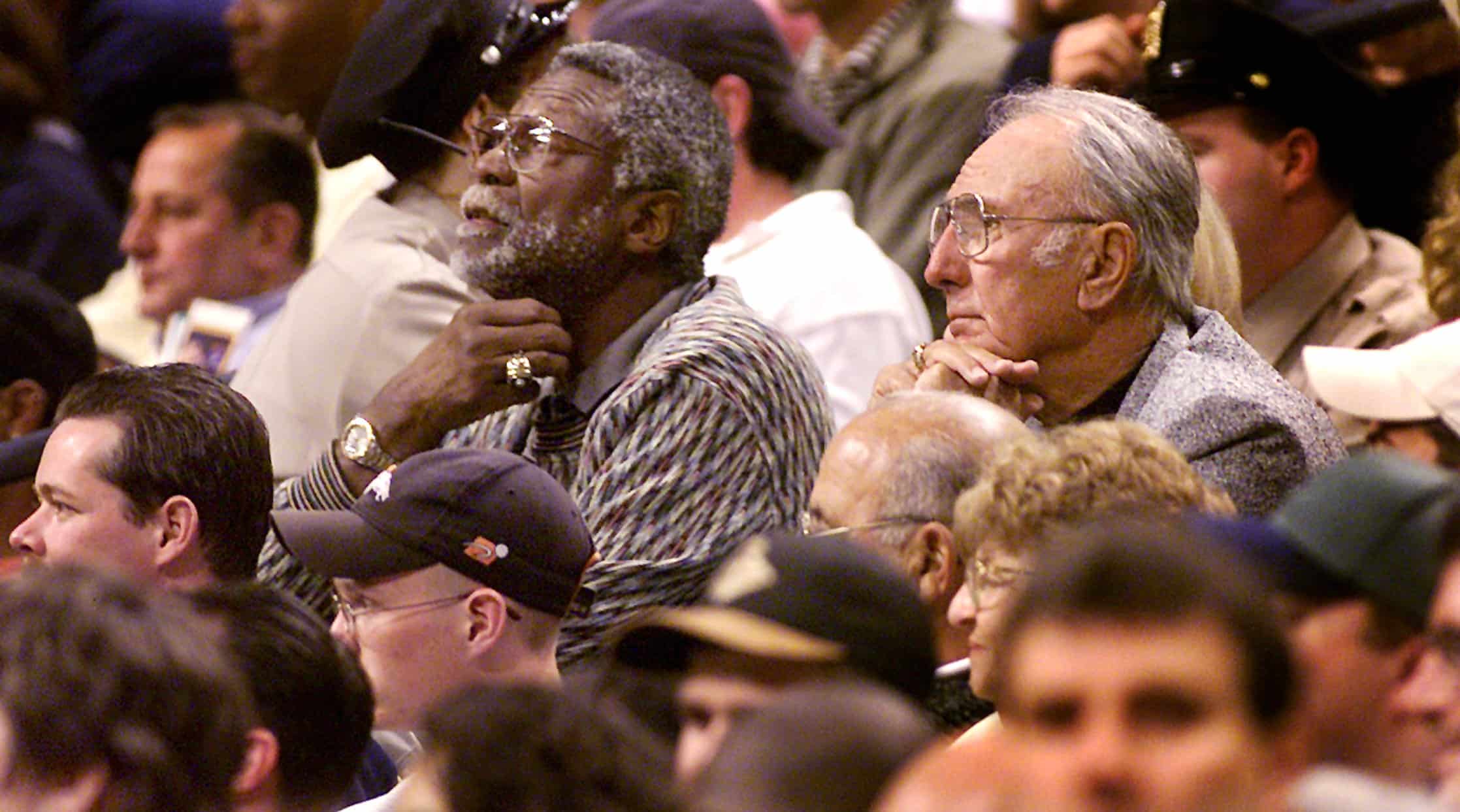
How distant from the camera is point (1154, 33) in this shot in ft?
16.8

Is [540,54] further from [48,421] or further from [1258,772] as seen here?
[1258,772]

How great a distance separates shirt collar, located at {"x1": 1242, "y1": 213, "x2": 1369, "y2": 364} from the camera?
504 cm

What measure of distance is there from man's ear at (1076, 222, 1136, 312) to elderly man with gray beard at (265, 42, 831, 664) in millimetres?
569

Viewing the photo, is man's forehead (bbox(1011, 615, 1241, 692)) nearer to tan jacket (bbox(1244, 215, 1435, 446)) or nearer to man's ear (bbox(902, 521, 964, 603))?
man's ear (bbox(902, 521, 964, 603))

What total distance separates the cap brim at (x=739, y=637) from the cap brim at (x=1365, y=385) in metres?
1.59

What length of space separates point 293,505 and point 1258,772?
2894 mm

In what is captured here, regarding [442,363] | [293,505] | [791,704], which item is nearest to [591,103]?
Answer: [442,363]

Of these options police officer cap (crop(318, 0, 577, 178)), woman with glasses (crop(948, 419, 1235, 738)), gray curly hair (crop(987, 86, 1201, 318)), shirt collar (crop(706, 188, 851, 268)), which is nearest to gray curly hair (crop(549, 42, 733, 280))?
police officer cap (crop(318, 0, 577, 178))

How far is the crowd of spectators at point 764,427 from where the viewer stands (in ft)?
7.66

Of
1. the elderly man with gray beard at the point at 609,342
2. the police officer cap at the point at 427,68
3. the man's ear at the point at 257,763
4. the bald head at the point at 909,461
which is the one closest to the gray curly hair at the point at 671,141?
the elderly man with gray beard at the point at 609,342

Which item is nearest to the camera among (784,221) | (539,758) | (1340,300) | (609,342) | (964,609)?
(539,758)

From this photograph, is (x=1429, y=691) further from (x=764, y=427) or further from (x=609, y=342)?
(x=609, y=342)

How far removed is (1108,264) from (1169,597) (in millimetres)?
2105

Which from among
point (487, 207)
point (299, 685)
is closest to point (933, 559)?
point (299, 685)
